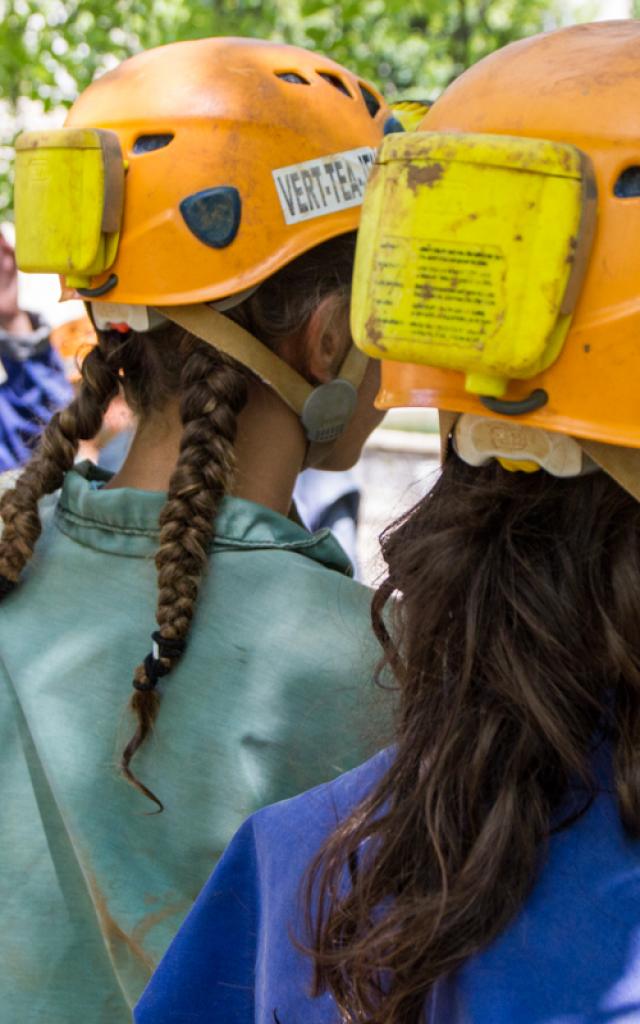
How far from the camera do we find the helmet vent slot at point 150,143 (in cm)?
230

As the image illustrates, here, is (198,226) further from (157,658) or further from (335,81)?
(157,658)

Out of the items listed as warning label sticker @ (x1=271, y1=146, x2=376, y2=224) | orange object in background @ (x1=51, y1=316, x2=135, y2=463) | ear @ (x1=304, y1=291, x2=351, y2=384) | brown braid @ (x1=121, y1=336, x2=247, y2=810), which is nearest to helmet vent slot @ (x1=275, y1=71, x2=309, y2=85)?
warning label sticker @ (x1=271, y1=146, x2=376, y2=224)

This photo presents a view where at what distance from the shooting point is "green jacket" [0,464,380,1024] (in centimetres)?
210

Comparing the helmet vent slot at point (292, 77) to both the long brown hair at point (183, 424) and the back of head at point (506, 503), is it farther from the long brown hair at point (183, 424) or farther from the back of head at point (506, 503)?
the back of head at point (506, 503)

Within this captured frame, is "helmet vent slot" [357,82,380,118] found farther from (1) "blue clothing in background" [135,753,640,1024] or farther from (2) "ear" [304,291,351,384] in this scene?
(1) "blue clothing in background" [135,753,640,1024]

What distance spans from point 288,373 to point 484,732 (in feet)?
3.57

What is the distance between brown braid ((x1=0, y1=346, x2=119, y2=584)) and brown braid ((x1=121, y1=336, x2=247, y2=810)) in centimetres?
20

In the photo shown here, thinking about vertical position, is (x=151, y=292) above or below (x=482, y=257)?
below

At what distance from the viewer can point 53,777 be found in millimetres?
2180

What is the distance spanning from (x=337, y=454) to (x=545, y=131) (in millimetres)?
1284

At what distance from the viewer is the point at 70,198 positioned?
228 cm

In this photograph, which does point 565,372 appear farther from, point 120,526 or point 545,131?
point 120,526

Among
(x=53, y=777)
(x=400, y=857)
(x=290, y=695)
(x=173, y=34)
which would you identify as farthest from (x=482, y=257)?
(x=173, y=34)

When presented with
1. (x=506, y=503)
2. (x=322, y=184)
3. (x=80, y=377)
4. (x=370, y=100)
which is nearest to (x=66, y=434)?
(x=80, y=377)
